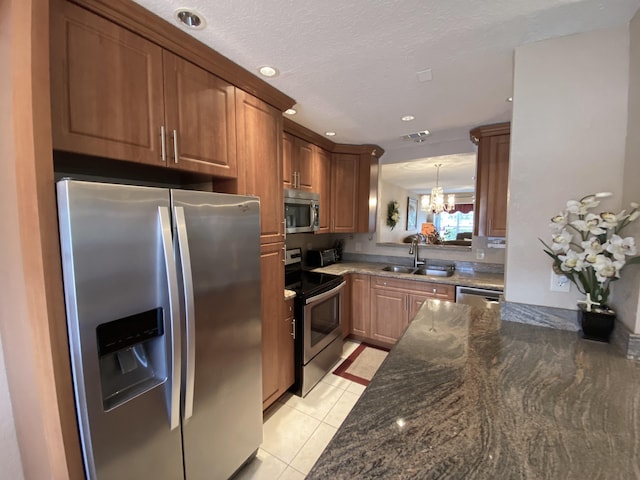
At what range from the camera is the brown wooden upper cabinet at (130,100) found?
0.96m

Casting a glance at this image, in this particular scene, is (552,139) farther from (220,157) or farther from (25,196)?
(25,196)

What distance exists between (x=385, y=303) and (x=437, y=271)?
787 millimetres

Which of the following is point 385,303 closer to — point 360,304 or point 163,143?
point 360,304

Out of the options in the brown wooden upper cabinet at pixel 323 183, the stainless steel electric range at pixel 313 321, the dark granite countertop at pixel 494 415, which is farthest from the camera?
the brown wooden upper cabinet at pixel 323 183

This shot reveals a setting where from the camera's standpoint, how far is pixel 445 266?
3.11 meters

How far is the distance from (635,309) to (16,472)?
2.74m

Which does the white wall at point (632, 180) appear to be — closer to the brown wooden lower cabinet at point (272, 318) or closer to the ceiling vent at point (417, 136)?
the ceiling vent at point (417, 136)

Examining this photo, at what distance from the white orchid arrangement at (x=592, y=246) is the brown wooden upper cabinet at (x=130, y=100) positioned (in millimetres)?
1777

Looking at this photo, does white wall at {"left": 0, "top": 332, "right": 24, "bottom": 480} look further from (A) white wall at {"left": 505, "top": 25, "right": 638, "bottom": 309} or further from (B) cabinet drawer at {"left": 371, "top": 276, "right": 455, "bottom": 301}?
(B) cabinet drawer at {"left": 371, "top": 276, "right": 455, "bottom": 301}

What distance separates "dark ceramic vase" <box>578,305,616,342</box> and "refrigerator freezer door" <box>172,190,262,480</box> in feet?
5.35

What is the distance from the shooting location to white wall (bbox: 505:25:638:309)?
119cm

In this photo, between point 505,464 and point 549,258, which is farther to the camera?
point 549,258

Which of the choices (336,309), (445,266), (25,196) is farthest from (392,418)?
(445,266)

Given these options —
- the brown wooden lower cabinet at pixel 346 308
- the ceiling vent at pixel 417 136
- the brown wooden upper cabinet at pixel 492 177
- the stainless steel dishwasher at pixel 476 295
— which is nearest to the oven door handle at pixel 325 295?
the brown wooden lower cabinet at pixel 346 308
